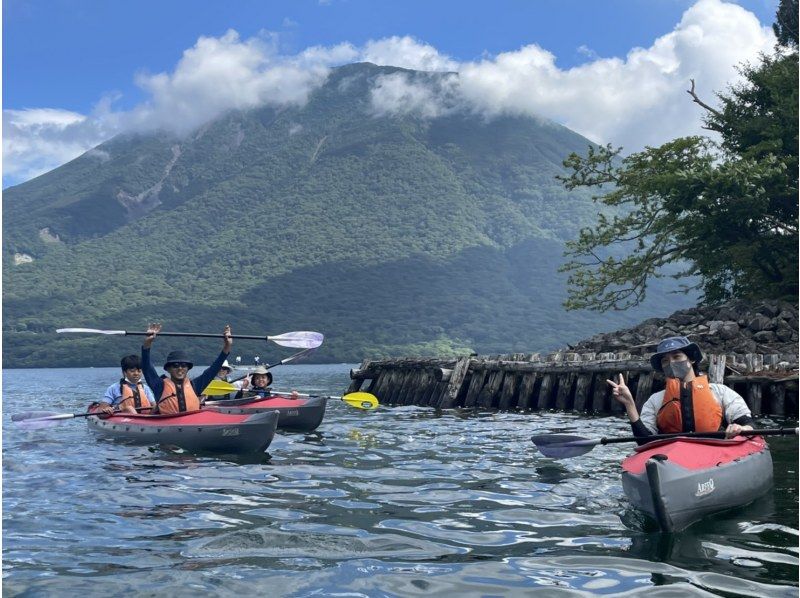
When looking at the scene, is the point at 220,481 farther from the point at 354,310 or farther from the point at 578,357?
the point at 354,310

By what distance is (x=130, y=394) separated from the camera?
17.5 m

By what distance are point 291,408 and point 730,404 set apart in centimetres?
1163

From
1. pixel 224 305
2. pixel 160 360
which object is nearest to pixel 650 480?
pixel 160 360

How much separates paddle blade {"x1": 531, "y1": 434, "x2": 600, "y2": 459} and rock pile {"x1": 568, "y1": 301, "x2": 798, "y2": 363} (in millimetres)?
14278

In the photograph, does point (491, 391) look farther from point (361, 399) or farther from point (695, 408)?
point (695, 408)

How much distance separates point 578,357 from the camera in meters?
25.8

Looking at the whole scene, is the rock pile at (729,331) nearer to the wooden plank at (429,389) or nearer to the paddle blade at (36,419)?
the wooden plank at (429,389)

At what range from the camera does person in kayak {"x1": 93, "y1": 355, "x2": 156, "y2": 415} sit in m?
17.3

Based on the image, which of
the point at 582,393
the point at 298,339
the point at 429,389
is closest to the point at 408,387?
the point at 429,389

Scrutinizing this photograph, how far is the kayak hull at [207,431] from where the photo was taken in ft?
48.2

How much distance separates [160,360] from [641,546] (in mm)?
156960

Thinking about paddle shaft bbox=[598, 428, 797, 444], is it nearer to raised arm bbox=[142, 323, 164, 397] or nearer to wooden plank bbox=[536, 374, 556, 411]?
raised arm bbox=[142, 323, 164, 397]

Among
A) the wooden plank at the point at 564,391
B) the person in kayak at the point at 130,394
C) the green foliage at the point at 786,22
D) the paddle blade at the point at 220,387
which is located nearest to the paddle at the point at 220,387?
the paddle blade at the point at 220,387

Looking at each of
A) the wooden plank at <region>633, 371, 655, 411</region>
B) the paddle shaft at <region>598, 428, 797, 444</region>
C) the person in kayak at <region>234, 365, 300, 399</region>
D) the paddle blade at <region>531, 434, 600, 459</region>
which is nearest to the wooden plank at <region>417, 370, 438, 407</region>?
the wooden plank at <region>633, 371, 655, 411</region>
